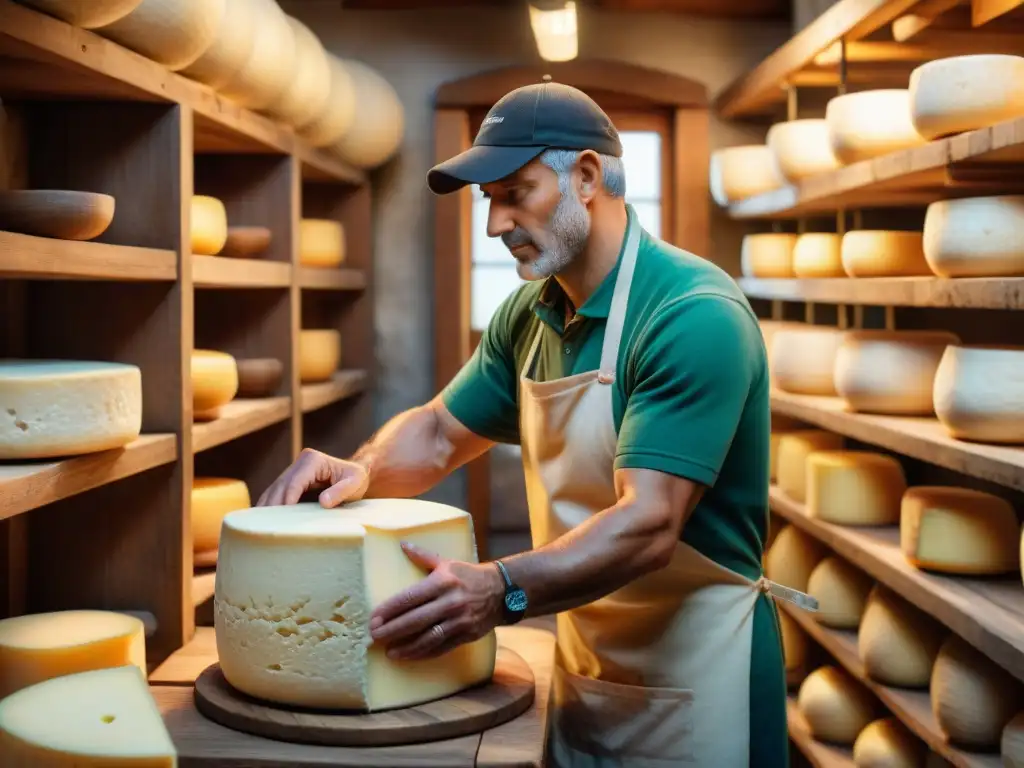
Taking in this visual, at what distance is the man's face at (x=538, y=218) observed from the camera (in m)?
1.96

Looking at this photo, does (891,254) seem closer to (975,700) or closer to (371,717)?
(975,700)

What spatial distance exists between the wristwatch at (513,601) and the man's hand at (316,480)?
14.1 inches

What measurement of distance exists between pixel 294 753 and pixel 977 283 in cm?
150

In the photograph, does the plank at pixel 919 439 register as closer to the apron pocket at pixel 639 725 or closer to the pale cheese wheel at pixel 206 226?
the apron pocket at pixel 639 725

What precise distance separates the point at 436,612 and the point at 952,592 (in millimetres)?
1313

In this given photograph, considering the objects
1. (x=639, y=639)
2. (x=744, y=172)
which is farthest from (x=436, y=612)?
(x=744, y=172)

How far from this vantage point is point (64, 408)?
6.03ft

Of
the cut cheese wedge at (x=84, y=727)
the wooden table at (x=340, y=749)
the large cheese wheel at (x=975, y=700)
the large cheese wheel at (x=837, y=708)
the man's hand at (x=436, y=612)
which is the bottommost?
the large cheese wheel at (x=837, y=708)

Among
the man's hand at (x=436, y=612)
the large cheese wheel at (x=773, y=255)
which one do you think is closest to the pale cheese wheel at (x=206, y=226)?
the man's hand at (x=436, y=612)

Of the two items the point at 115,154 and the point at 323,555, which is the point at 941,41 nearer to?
the point at 115,154

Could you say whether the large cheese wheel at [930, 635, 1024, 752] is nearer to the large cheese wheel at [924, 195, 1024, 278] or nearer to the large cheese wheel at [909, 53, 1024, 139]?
the large cheese wheel at [924, 195, 1024, 278]

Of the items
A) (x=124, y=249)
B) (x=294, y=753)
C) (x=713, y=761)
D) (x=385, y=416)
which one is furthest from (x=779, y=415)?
(x=294, y=753)

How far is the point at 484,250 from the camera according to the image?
480 centimetres

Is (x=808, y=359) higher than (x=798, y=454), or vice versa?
(x=808, y=359)
